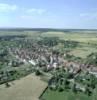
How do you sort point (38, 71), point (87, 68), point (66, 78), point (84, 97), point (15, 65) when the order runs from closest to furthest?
1. point (84, 97)
2. point (66, 78)
3. point (38, 71)
4. point (87, 68)
5. point (15, 65)

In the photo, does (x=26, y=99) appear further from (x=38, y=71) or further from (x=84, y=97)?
(x=38, y=71)

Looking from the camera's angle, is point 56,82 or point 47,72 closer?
point 56,82

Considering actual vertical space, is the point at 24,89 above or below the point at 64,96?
above

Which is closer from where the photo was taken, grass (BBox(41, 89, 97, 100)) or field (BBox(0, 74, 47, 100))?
field (BBox(0, 74, 47, 100))

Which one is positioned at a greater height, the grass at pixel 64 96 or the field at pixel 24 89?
the field at pixel 24 89

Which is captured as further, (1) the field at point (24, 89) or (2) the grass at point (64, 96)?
(2) the grass at point (64, 96)

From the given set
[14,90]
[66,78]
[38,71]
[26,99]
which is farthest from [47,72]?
[26,99]

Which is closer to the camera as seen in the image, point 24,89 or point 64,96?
point 64,96

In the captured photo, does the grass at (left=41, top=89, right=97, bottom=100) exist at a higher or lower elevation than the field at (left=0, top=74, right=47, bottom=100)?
lower
